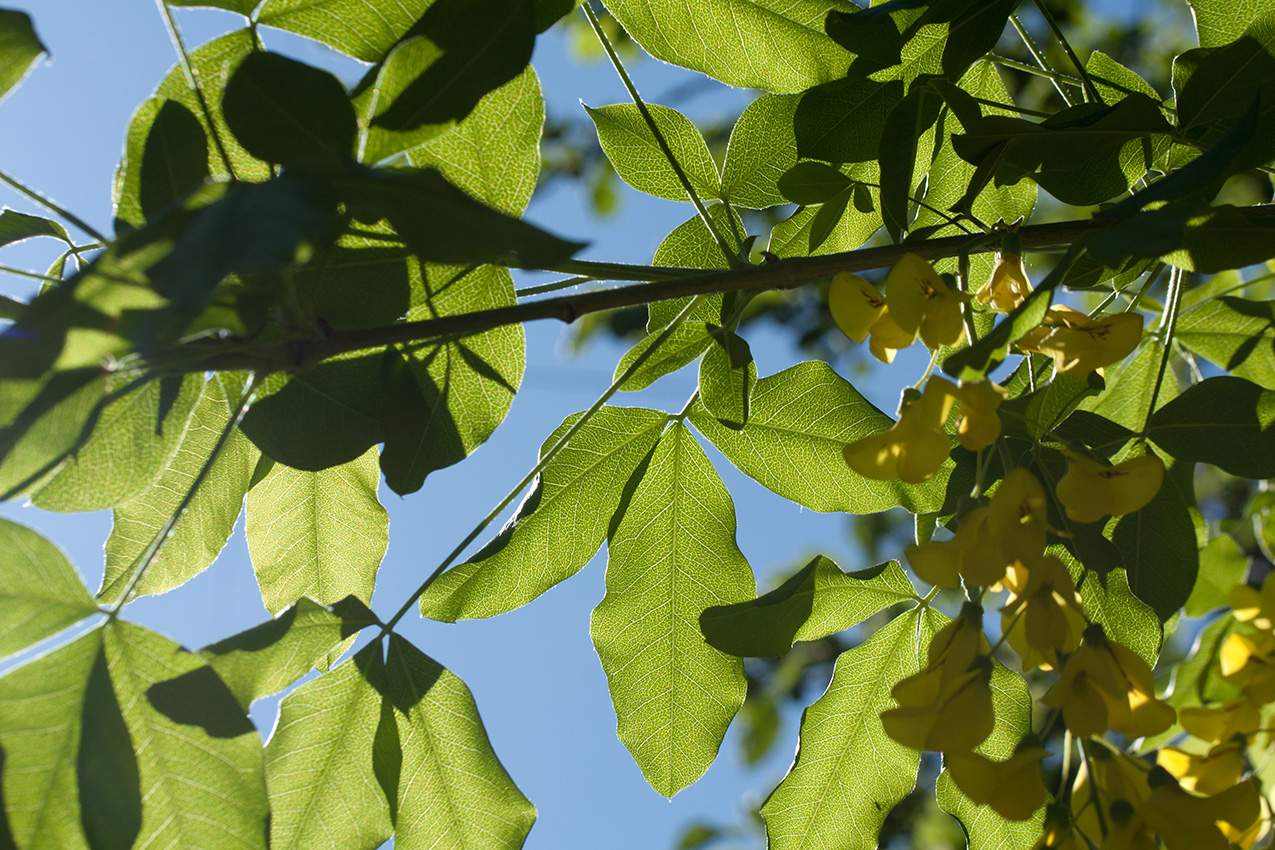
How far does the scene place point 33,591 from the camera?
659 mm

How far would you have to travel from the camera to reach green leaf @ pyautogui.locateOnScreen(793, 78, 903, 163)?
77 centimetres

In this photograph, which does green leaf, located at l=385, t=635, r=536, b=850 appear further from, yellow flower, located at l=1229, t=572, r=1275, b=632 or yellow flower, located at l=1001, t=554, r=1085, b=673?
yellow flower, located at l=1229, t=572, r=1275, b=632

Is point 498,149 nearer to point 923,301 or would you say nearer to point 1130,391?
point 923,301

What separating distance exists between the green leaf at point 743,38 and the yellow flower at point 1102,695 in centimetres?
50

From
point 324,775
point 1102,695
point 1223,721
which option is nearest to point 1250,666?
point 1223,721

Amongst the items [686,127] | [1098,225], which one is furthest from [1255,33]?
[686,127]

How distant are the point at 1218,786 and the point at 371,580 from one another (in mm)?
741

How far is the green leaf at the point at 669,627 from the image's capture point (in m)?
0.84

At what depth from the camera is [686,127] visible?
89 centimetres

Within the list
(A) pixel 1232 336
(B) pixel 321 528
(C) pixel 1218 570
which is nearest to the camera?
(B) pixel 321 528

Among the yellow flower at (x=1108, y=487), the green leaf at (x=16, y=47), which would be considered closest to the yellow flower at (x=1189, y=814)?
the yellow flower at (x=1108, y=487)

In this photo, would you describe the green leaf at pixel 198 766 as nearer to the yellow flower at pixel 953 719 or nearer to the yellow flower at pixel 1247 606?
the yellow flower at pixel 953 719

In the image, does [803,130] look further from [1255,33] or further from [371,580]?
[371,580]

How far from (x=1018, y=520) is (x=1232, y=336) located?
2.14ft
